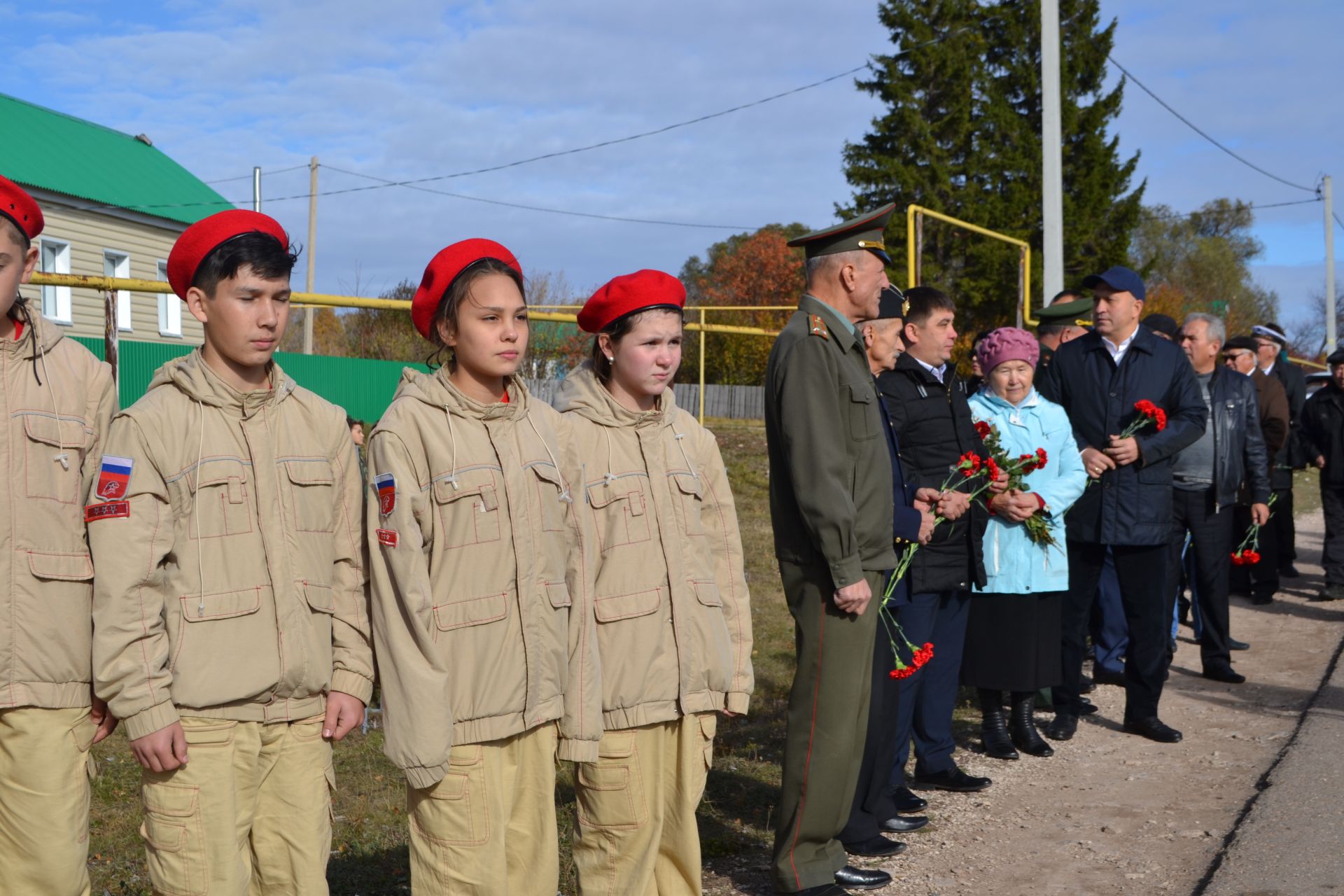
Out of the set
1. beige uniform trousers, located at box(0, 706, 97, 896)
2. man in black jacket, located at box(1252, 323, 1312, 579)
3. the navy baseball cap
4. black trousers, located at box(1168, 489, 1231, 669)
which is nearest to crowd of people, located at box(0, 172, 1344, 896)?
beige uniform trousers, located at box(0, 706, 97, 896)

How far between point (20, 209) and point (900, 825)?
395 centimetres

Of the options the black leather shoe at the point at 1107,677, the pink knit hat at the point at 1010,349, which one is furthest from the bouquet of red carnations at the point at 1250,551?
the pink knit hat at the point at 1010,349

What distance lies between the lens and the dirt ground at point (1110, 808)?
15.3ft

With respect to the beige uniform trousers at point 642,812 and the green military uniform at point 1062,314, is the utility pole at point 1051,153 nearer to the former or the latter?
the green military uniform at point 1062,314

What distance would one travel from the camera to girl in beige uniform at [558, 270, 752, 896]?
3.66 metres

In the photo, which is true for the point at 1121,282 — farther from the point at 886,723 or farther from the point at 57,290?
the point at 57,290

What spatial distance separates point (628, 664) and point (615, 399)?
31.7 inches

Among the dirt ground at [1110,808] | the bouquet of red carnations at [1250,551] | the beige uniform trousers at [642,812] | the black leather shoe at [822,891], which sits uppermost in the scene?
the bouquet of red carnations at [1250,551]

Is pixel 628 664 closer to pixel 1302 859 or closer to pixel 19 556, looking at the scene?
pixel 19 556

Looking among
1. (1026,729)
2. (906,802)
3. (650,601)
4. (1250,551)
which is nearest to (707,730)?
(650,601)

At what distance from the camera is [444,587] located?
10.5 feet

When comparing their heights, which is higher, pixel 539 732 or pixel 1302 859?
pixel 539 732

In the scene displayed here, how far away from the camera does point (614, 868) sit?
3.66m

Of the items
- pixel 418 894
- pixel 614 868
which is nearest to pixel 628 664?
pixel 614 868
